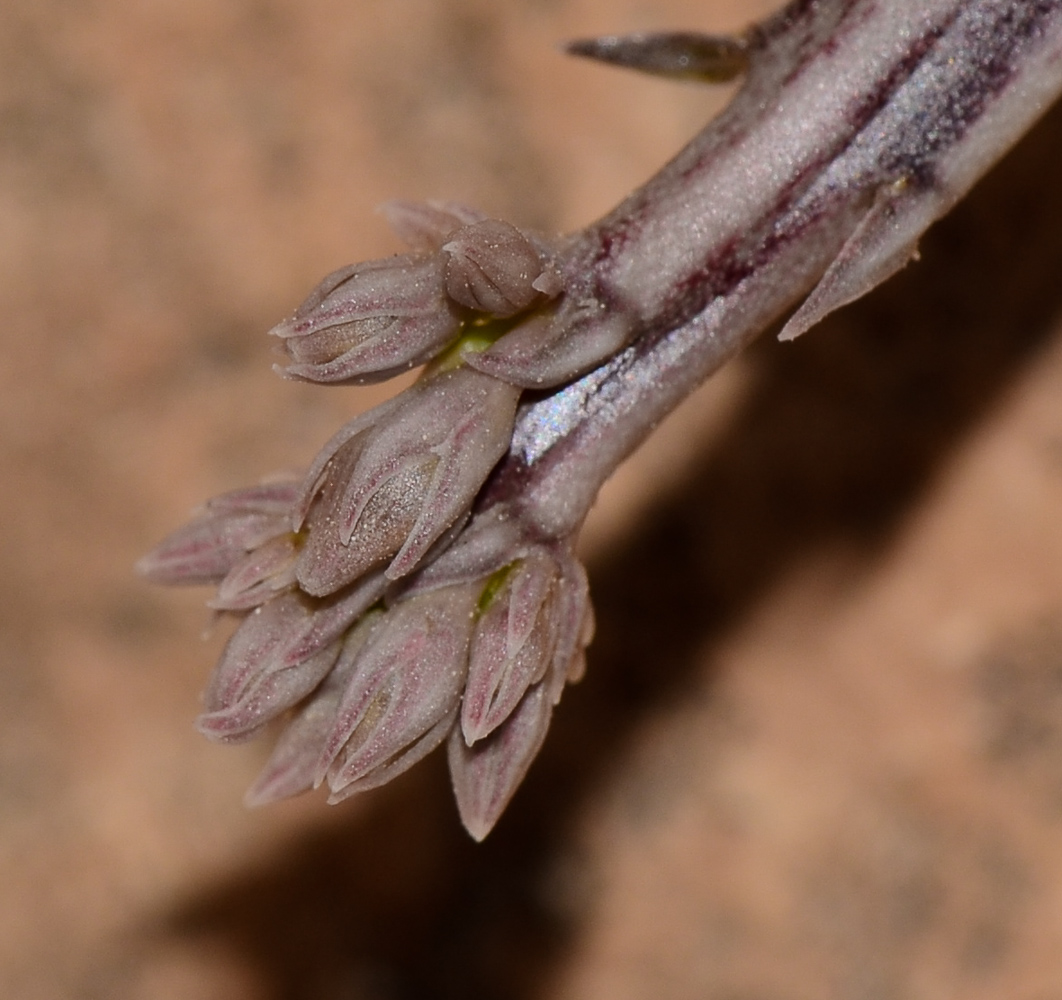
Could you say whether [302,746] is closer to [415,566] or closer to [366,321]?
[415,566]

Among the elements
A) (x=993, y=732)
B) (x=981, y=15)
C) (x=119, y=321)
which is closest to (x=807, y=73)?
(x=981, y=15)

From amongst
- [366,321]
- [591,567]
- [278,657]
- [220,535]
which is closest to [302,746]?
[278,657]

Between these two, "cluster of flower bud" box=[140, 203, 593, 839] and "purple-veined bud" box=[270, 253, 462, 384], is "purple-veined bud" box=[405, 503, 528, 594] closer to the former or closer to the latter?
"cluster of flower bud" box=[140, 203, 593, 839]

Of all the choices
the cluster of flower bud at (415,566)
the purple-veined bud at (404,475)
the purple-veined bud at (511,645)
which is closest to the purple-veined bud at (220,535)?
the cluster of flower bud at (415,566)

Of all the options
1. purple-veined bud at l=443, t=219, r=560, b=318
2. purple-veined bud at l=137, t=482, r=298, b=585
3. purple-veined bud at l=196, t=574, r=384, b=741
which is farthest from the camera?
purple-veined bud at l=137, t=482, r=298, b=585

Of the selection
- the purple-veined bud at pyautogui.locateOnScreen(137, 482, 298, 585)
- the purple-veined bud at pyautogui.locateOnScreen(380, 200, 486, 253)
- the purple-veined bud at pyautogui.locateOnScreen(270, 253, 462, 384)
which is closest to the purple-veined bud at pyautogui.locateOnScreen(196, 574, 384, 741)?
the purple-veined bud at pyautogui.locateOnScreen(137, 482, 298, 585)

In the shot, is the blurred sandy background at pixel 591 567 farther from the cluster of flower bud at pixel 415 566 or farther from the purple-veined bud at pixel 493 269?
the purple-veined bud at pixel 493 269

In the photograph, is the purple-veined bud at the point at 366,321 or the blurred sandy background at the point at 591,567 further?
the blurred sandy background at the point at 591,567
